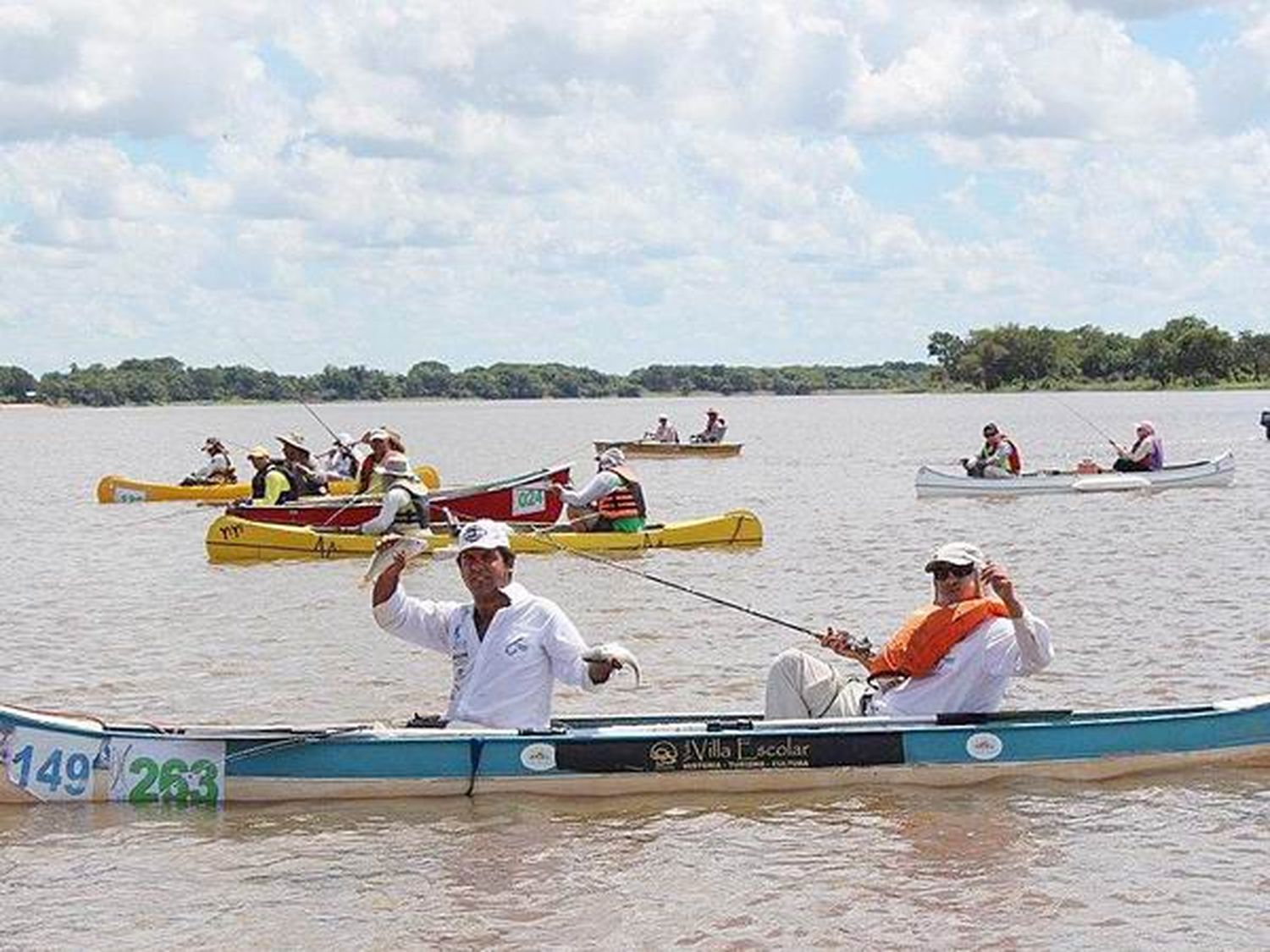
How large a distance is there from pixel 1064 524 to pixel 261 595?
42.7 ft

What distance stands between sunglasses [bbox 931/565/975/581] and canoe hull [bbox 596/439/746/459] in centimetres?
4425

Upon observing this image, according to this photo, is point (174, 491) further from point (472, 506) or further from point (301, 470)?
point (472, 506)

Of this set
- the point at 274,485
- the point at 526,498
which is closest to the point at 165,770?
the point at 526,498

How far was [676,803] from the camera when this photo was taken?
35.7 feet

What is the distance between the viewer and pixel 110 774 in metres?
10.8

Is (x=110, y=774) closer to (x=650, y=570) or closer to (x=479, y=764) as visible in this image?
(x=479, y=764)

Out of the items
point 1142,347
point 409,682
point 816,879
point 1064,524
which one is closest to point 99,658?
point 409,682

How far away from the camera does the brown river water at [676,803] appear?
9.04 metres

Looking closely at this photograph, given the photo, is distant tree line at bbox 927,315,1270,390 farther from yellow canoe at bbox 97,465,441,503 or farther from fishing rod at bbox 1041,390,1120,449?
yellow canoe at bbox 97,465,441,503

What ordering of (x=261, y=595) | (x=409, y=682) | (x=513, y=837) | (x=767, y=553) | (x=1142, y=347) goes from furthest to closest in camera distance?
(x=1142, y=347) < (x=767, y=553) < (x=261, y=595) < (x=409, y=682) < (x=513, y=837)

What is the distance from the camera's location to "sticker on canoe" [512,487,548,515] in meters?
27.1

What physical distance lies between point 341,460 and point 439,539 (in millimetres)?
11783

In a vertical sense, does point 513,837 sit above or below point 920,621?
below

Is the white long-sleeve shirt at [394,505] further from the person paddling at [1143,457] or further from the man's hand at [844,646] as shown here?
the person paddling at [1143,457]
